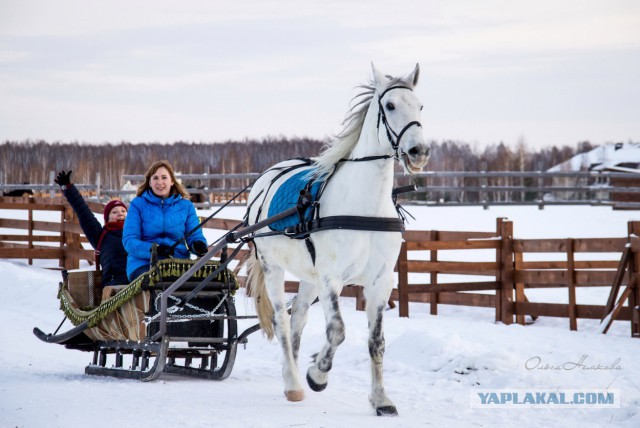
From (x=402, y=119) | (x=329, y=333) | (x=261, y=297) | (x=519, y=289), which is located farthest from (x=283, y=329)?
(x=519, y=289)

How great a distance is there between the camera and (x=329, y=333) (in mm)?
6070

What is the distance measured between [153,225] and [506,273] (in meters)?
5.67

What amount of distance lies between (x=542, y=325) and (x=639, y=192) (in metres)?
18.7

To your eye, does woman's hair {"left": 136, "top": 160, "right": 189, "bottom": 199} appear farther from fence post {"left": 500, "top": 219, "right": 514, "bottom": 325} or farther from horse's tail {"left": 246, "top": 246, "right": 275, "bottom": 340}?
fence post {"left": 500, "top": 219, "right": 514, "bottom": 325}

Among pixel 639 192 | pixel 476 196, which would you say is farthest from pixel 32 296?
pixel 476 196

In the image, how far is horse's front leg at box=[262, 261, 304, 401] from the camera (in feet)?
21.7

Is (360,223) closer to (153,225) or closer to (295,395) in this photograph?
(295,395)

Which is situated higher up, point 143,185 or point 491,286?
point 143,185

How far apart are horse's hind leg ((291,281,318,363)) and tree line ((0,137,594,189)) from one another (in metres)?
52.6

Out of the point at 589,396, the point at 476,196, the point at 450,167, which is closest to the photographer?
the point at 589,396

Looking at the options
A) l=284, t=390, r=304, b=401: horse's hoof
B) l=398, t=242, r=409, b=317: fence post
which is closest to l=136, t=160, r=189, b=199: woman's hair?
l=284, t=390, r=304, b=401: horse's hoof

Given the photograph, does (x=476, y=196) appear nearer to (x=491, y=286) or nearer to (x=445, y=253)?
(x=445, y=253)

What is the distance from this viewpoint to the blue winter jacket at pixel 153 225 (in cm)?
766

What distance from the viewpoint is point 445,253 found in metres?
19.6
